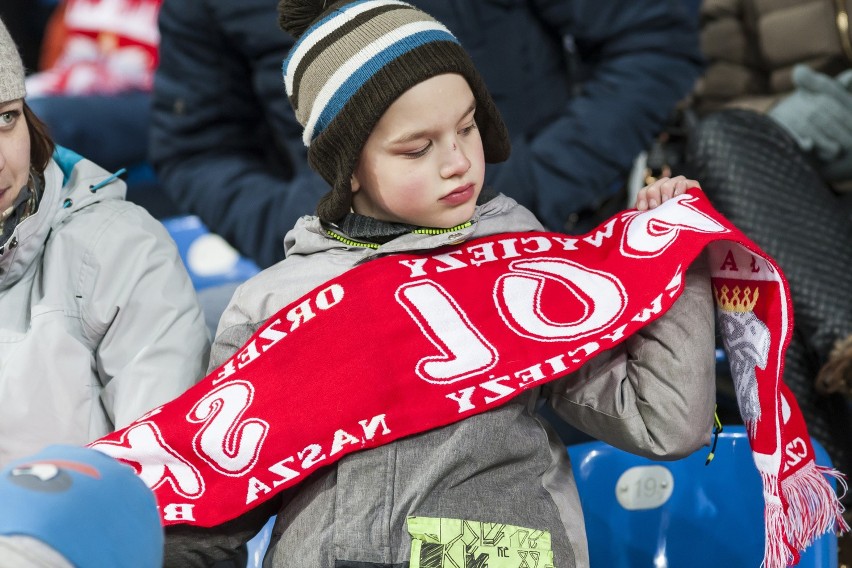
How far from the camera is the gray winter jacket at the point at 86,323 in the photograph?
1242mm

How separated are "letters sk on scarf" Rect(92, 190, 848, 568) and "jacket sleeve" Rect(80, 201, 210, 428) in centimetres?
8

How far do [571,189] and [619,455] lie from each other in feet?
1.50

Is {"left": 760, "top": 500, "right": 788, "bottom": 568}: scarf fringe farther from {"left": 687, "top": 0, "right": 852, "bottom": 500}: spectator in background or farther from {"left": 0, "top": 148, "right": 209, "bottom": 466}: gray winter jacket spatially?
{"left": 0, "top": 148, "right": 209, "bottom": 466}: gray winter jacket

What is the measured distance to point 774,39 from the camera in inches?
96.6

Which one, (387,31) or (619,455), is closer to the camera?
(387,31)

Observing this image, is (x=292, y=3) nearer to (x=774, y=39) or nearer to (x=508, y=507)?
(x=508, y=507)

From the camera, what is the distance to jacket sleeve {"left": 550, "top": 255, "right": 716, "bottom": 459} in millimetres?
1131

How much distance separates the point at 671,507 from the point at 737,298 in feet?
1.41

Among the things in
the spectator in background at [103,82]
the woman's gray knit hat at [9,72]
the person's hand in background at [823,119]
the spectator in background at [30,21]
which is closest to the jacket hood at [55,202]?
the woman's gray knit hat at [9,72]

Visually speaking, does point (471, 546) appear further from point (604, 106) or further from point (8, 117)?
point (604, 106)

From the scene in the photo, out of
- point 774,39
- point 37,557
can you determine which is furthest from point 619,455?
point 774,39

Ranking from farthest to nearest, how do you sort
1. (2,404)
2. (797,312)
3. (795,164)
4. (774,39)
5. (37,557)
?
(774,39)
(795,164)
(797,312)
(2,404)
(37,557)

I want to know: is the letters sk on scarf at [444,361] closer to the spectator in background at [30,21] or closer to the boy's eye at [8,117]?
the boy's eye at [8,117]

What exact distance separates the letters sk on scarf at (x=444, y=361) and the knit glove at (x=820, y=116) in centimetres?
90
